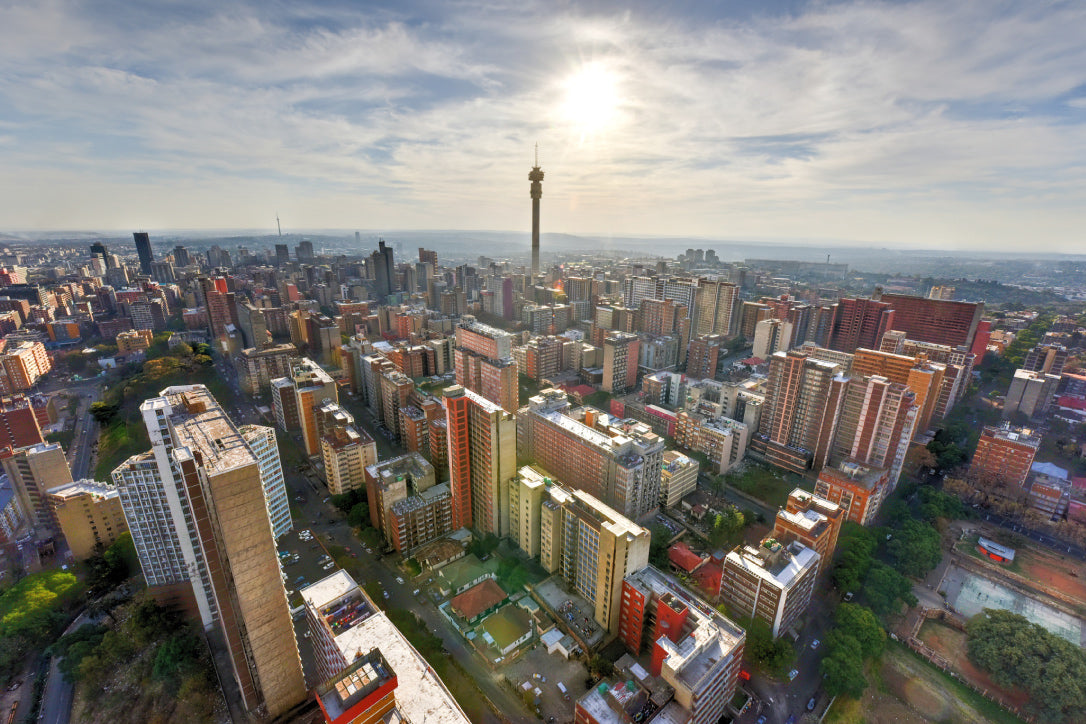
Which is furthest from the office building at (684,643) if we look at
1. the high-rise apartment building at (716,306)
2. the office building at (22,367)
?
the office building at (22,367)

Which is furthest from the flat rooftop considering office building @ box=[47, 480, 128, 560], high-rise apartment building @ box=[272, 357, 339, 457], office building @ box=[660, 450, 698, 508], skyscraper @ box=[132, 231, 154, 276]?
skyscraper @ box=[132, 231, 154, 276]

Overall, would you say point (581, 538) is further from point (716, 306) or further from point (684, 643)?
point (716, 306)

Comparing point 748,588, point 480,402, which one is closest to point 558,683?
point 748,588

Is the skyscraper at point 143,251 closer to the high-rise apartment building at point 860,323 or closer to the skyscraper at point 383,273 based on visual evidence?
the skyscraper at point 383,273

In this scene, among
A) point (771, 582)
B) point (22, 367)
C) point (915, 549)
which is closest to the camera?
point (771, 582)

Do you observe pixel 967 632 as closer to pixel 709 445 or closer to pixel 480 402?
pixel 709 445

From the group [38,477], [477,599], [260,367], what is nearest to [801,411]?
[477,599]
